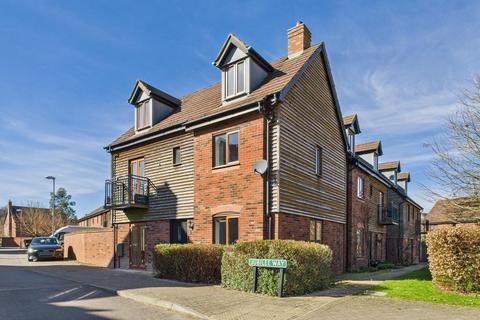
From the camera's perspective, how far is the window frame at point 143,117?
66.2ft

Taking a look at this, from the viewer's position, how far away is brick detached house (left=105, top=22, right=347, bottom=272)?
14484 mm

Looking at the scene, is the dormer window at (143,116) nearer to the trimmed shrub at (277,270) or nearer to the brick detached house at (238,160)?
the brick detached house at (238,160)

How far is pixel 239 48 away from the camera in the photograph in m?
15.9

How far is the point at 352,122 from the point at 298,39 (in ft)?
23.6

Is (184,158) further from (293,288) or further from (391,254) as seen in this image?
(391,254)

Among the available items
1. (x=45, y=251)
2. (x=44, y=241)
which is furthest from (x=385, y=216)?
(x=44, y=241)

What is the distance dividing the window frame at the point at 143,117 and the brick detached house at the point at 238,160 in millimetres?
A: 60

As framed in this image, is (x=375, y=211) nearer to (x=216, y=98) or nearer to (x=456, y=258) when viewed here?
(x=216, y=98)

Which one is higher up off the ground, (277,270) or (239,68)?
(239,68)

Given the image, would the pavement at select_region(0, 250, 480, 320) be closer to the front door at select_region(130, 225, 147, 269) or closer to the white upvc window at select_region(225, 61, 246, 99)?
the front door at select_region(130, 225, 147, 269)

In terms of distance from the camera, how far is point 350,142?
23484 millimetres

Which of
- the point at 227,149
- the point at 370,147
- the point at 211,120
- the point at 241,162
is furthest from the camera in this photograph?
the point at 370,147

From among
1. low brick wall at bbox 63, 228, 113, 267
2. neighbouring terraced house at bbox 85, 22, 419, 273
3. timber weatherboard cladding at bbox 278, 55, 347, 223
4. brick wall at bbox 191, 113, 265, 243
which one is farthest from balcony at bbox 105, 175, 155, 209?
timber weatherboard cladding at bbox 278, 55, 347, 223

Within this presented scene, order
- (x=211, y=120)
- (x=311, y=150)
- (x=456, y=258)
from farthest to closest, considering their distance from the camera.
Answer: (x=311, y=150) < (x=211, y=120) < (x=456, y=258)
